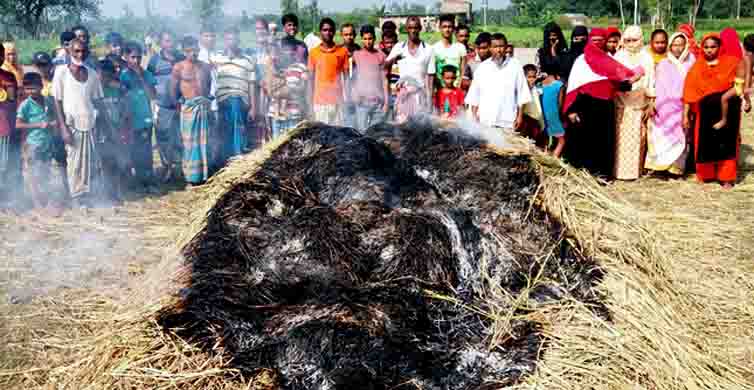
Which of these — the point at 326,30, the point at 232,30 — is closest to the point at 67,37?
the point at 232,30

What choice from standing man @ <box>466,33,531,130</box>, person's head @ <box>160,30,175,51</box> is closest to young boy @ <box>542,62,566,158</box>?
standing man @ <box>466,33,531,130</box>

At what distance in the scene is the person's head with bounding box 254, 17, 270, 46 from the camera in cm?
705

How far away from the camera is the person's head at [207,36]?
6.79m

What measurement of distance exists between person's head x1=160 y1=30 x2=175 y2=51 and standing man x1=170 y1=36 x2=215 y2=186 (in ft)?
1.43

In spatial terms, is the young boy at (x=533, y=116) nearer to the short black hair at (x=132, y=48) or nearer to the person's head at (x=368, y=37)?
the person's head at (x=368, y=37)

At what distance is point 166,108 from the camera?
699cm

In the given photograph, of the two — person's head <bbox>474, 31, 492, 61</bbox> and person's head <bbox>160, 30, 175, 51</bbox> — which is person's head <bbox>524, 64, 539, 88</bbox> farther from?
person's head <bbox>160, 30, 175, 51</bbox>

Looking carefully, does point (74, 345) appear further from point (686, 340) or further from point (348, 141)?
point (686, 340)

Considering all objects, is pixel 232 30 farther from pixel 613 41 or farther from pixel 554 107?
pixel 613 41

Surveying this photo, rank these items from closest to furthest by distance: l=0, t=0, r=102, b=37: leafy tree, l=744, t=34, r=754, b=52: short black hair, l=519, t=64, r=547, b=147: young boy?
l=519, t=64, r=547, b=147: young boy → l=744, t=34, r=754, b=52: short black hair → l=0, t=0, r=102, b=37: leafy tree

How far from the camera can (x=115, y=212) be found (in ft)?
19.6

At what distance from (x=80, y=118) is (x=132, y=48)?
1417 mm

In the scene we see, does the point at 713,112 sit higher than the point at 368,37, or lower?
lower

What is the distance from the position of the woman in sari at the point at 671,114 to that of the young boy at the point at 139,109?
5730mm
